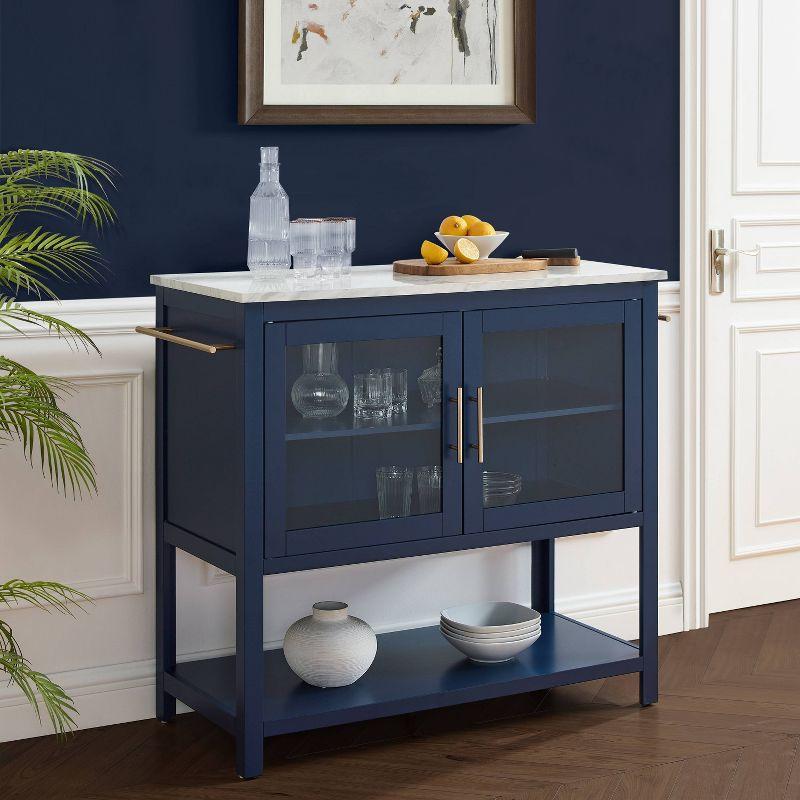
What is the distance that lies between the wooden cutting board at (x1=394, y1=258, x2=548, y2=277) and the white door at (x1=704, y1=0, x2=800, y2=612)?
3.07 ft

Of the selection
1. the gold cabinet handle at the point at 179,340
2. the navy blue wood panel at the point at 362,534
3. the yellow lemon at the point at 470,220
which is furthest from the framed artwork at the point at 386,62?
the navy blue wood panel at the point at 362,534

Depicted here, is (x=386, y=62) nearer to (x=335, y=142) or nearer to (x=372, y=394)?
(x=335, y=142)

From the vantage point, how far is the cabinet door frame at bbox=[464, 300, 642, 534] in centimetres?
314

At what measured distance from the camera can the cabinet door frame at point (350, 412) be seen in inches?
115

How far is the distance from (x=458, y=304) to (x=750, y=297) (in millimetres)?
1398

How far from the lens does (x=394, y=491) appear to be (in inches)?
122

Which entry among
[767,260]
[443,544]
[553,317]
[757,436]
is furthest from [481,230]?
[757,436]

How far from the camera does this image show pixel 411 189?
3586 mm

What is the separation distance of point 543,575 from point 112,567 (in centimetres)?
120

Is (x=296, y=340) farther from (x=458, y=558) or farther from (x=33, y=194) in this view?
(x=458, y=558)

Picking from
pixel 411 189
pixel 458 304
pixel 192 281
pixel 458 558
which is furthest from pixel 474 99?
pixel 458 558

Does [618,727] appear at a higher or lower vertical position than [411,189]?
lower

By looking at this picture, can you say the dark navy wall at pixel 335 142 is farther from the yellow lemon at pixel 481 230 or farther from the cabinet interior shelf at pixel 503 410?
the cabinet interior shelf at pixel 503 410

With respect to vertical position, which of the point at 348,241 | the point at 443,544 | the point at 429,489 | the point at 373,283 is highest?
the point at 348,241
